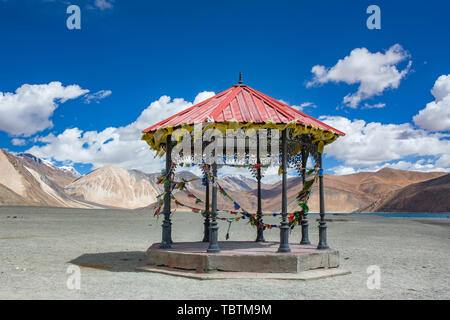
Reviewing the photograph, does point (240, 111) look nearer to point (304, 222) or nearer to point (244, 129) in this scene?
point (244, 129)

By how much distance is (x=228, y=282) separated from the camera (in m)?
8.68

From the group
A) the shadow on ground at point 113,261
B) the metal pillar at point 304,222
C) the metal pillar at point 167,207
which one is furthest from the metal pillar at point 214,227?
the metal pillar at point 304,222

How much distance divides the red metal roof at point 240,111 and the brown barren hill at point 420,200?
388 ft

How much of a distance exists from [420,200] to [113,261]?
127m

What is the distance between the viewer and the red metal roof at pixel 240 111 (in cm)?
999

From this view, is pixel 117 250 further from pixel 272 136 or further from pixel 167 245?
pixel 272 136

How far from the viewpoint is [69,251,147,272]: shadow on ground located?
11.1 meters

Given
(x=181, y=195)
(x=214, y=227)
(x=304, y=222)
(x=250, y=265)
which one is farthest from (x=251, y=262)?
(x=181, y=195)

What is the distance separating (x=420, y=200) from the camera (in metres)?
124

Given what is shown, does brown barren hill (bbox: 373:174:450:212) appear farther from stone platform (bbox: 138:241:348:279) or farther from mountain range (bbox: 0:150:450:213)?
stone platform (bbox: 138:241:348:279)

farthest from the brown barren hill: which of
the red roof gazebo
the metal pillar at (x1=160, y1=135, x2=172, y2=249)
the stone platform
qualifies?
the metal pillar at (x1=160, y1=135, x2=172, y2=249)
